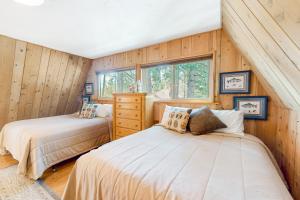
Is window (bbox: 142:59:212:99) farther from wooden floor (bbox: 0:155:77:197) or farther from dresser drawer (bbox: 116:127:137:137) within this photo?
wooden floor (bbox: 0:155:77:197)

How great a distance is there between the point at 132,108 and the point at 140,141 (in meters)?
1.12

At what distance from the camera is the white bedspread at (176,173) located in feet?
2.35

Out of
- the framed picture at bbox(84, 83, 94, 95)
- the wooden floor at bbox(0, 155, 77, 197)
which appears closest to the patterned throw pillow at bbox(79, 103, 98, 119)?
the framed picture at bbox(84, 83, 94, 95)

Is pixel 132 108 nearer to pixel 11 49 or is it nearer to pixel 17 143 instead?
pixel 17 143

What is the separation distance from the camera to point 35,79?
2848 millimetres

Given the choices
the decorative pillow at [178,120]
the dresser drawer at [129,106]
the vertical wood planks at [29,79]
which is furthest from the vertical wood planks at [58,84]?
the decorative pillow at [178,120]

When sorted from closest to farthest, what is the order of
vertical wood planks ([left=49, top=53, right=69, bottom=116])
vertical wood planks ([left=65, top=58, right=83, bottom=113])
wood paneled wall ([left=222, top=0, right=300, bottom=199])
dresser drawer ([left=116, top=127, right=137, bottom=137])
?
wood paneled wall ([left=222, top=0, right=300, bottom=199]) < dresser drawer ([left=116, top=127, right=137, bottom=137]) < vertical wood planks ([left=49, top=53, right=69, bottom=116]) < vertical wood planks ([left=65, top=58, right=83, bottom=113])

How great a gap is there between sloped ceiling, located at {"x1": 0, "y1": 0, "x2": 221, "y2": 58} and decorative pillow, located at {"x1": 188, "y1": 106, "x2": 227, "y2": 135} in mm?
1242

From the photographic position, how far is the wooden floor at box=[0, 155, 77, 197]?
1.80m

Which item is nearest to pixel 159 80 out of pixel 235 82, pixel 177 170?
pixel 235 82

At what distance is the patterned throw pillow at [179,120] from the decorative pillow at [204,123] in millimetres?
78

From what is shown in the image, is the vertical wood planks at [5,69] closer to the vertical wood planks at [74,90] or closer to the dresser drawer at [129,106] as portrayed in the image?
the vertical wood planks at [74,90]

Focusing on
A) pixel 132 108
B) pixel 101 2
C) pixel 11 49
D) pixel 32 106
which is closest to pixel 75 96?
pixel 32 106

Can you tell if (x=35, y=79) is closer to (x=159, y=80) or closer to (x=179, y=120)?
(x=159, y=80)
